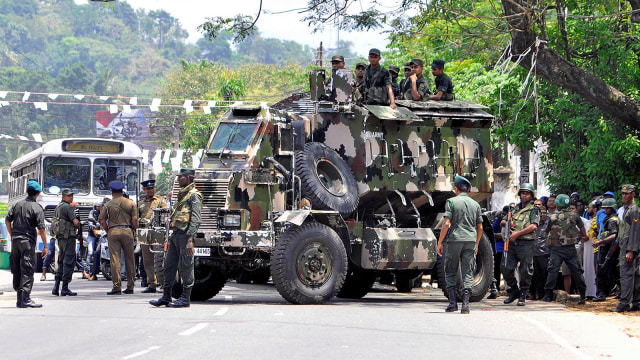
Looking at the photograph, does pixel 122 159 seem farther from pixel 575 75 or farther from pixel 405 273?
pixel 575 75

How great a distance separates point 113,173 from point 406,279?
10.1 meters

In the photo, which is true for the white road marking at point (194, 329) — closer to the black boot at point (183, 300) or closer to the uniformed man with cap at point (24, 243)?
the black boot at point (183, 300)

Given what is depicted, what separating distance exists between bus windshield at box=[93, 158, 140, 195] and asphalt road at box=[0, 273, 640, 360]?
32.9ft

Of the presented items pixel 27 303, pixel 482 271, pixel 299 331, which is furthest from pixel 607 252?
pixel 27 303

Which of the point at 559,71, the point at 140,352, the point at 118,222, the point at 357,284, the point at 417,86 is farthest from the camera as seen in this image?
the point at 417,86

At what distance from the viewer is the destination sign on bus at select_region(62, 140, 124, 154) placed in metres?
27.2

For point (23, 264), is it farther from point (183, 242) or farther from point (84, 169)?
point (84, 169)

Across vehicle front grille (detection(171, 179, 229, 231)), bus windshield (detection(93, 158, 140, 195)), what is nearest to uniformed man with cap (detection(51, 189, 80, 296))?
vehicle front grille (detection(171, 179, 229, 231))

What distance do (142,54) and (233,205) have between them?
7101 inches

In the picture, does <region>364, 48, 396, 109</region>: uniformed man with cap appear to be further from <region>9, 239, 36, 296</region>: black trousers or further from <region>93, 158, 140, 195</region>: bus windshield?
<region>93, 158, 140, 195</region>: bus windshield

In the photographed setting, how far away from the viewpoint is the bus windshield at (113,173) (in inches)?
1070

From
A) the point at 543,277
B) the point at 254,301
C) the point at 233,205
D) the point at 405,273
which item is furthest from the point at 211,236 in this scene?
the point at 543,277

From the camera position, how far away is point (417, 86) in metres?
19.6

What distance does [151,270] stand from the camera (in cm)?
1920
